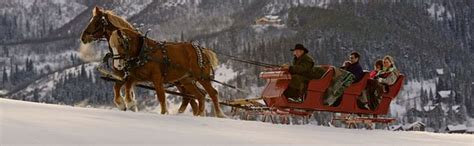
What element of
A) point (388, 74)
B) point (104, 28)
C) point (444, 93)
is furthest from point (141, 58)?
point (444, 93)

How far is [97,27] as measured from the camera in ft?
38.6

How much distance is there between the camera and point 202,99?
13039 millimetres

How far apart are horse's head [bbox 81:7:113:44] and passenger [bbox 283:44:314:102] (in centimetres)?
304

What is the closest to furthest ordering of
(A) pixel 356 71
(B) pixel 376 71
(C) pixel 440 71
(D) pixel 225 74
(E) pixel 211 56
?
(A) pixel 356 71, (E) pixel 211 56, (B) pixel 376 71, (D) pixel 225 74, (C) pixel 440 71

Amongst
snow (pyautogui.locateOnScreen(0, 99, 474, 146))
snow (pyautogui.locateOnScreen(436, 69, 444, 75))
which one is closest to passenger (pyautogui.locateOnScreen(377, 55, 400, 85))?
snow (pyautogui.locateOnScreen(0, 99, 474, 146))

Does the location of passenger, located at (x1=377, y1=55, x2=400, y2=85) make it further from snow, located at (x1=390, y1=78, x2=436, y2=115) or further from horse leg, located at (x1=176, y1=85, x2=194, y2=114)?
snow, located at (x1=390, y1=78, x2=436, y2=115)

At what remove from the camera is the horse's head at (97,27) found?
1175cm

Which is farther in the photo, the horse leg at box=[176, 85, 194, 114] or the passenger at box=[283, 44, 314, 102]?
the horse leg at box=[176, 85, 194, 114]

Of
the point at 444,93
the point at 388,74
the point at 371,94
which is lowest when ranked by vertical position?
the point at 444,93

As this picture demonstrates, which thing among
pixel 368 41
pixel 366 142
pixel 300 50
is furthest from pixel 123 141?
pixel 368 41

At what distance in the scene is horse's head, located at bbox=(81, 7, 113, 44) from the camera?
463 inches

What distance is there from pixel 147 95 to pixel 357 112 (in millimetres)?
113071

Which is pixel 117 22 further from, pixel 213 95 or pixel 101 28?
pixel 213 95

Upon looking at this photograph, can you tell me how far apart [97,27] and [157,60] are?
1.09m
